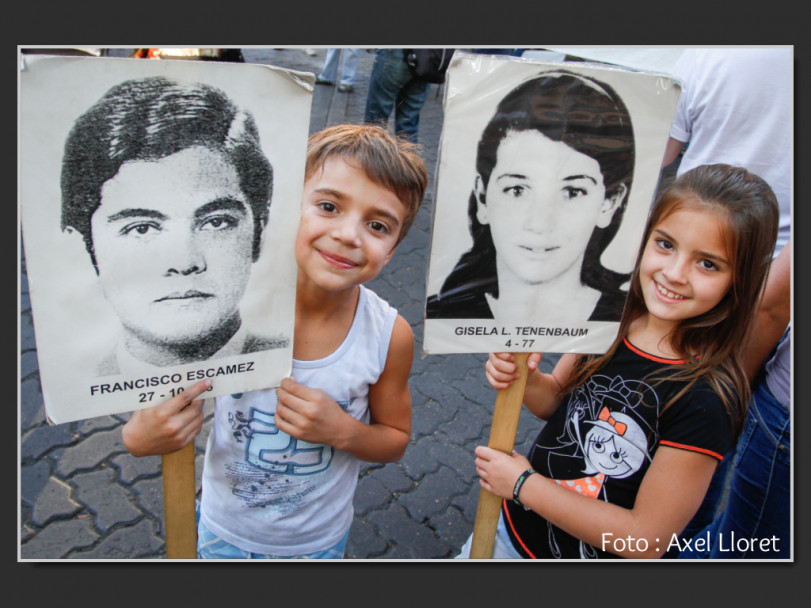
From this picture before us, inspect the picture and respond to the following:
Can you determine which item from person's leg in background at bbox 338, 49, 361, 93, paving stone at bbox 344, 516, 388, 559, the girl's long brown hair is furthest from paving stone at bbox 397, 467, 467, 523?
person's leg in background at bbox 338, 49, 361, 93

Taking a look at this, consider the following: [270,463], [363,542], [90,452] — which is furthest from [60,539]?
[270,463]

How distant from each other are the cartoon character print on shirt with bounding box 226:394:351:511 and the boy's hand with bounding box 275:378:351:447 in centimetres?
10

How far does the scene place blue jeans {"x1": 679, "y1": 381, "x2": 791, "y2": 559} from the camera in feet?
5.57

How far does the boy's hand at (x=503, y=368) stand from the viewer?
53.8 inches

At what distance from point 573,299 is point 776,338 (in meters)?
0.82

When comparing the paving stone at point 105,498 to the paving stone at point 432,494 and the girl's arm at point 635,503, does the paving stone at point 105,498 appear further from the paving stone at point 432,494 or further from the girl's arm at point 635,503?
the girl's arm at point 635,503

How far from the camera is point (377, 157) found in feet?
4.09

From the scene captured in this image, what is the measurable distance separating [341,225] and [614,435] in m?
0.80

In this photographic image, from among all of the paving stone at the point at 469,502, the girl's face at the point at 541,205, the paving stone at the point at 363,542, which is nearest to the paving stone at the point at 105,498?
the paving stone at the point at 363,542

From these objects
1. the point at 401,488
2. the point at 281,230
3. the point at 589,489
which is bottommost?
the point at 401,488

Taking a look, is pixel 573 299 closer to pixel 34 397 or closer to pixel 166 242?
pixel 166 242

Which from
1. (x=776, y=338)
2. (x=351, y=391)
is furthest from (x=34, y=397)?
(x=776, y=338)

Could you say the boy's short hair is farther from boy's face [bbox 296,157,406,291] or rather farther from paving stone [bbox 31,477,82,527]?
paving stone [bbox 31,477,82,527]

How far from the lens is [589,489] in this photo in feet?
4.67
